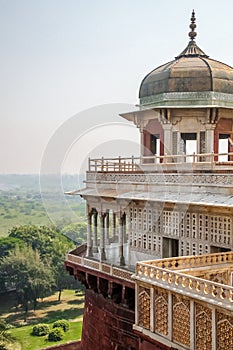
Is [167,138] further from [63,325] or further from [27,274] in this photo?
[27,274]

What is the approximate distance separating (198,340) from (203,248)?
4556 mm

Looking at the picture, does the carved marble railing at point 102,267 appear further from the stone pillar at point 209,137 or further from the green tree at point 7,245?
the green tree at point 7,245

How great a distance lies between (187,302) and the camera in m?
10.3

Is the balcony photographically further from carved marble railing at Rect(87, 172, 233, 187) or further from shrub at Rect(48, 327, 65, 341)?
shrub at Rect(48, 327, 65, 341)

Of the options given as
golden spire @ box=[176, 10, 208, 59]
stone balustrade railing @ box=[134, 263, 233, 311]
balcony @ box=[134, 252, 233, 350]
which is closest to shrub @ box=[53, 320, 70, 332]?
golden spire @ box=[176, 10, 208, 59]

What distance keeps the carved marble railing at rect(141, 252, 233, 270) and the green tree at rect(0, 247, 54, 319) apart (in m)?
37.2

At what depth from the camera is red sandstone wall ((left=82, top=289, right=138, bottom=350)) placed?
16.2 metres

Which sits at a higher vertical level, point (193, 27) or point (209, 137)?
point (193, 27)

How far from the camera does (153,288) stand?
11.3 metres

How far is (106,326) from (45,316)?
29.7m

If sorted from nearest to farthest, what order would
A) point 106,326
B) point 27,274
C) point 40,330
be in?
point 106,326 < point 40,330 < point 27,274

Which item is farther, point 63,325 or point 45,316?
point 45,316

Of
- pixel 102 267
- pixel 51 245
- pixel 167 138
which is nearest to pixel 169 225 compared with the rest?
pixel 102 267

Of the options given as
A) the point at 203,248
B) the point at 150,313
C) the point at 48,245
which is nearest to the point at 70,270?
the point at 203,248
